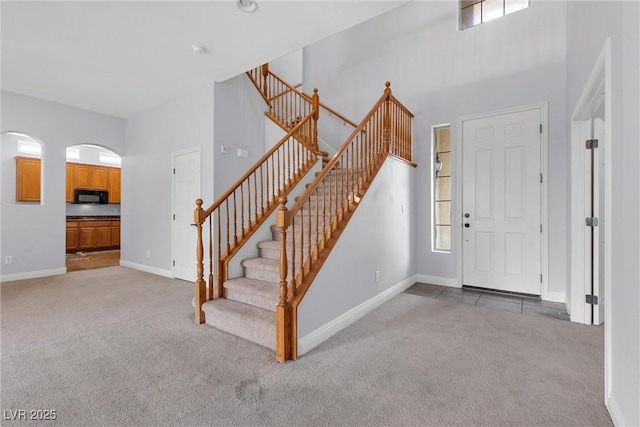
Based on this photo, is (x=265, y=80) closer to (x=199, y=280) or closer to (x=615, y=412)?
(x=199, y=280)

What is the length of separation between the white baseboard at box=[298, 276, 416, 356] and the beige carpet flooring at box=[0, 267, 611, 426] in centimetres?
7

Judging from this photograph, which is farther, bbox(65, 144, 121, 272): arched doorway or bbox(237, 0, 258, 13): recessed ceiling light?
bbox(65, 144, 121, 272): arched doorway

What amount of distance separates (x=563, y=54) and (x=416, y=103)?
1.84 m

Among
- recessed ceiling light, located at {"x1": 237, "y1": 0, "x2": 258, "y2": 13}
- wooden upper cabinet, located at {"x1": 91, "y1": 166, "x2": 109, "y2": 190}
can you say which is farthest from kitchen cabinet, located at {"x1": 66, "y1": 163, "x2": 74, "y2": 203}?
recessed ceiling light, located at {"x1": 237, "y1": 0, "x2": 258, "y2": 13}

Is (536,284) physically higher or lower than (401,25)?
lower

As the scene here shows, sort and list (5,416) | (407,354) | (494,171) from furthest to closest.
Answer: (494,171)
(407,354)
(5,416)

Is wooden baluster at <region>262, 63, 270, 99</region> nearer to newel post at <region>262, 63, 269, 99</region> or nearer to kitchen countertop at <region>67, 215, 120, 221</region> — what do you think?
newel post at <region>262, 63, 269, 99</region>

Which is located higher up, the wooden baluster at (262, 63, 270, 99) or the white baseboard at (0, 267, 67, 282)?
the wooden baluster at (262, 63, 270, 99)

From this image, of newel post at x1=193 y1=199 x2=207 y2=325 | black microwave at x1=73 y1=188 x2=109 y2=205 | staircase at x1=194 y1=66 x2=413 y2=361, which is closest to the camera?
staircase at x1=194 y1=66 x2=413 y2=361

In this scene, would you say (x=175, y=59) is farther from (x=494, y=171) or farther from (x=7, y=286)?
(x=494, y=171)

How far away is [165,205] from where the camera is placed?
511cm

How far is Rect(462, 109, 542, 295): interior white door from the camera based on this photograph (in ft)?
12.6

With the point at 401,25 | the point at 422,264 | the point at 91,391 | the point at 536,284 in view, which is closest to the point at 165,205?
the point at 91,391

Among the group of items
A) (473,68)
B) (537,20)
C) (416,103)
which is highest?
(537,20)
